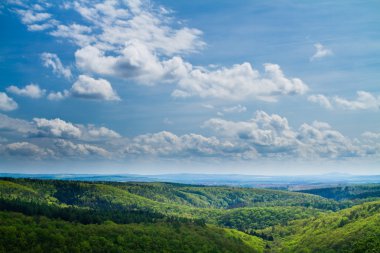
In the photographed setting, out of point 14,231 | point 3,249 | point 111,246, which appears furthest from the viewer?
point 111,246

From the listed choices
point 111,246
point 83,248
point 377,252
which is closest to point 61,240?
point 83,248

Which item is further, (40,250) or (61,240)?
(61,240)

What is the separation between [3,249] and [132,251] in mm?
62373

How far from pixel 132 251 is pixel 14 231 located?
2329 inches

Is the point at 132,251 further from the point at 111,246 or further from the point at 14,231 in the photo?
the point at 14,231

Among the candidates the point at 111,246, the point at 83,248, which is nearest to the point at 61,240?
the point at 83,248

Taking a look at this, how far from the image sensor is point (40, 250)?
175500mm

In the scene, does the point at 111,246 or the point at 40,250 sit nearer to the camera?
the point at 40,250

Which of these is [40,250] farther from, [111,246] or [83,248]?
[111,246]

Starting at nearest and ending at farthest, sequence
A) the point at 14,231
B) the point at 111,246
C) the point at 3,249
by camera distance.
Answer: the point at 3,249 → the point at 14,231 → the point at 111,246

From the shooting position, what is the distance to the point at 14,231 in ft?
595

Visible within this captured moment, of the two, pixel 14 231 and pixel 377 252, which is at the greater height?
pixel 14 231

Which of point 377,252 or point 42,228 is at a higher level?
point 42,228

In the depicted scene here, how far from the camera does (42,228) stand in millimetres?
197875
